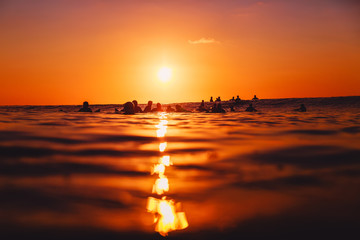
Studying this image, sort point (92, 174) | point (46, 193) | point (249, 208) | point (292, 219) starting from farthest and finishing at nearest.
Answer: point (92, 174) → point (46, 193) → point (249, 208) → point (292, 219)

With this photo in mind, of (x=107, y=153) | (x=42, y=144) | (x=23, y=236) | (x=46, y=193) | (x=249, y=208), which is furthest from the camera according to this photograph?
(x=42, y=144)

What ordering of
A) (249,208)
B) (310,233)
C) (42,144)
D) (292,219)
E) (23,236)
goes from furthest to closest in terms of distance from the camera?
(42,144)
(249,208)
(292,219)
(310,233)
(23,236)

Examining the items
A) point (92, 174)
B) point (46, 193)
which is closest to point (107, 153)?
point (92, 174)

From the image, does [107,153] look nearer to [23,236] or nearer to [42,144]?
[42,144]

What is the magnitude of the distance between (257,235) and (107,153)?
152 inches

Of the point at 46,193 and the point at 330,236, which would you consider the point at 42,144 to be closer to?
the point at 46,193

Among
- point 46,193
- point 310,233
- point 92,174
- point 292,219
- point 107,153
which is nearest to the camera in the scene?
point 310,233

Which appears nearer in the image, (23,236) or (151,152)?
(23,236)

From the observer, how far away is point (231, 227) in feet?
7.30

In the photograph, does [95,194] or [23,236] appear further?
[95,194]

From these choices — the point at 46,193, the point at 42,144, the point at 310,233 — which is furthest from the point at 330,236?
the point at 42,144

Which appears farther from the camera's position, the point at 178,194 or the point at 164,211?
the point at 178,194

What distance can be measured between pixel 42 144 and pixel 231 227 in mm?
5050

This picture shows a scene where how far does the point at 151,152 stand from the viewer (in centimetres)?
565
